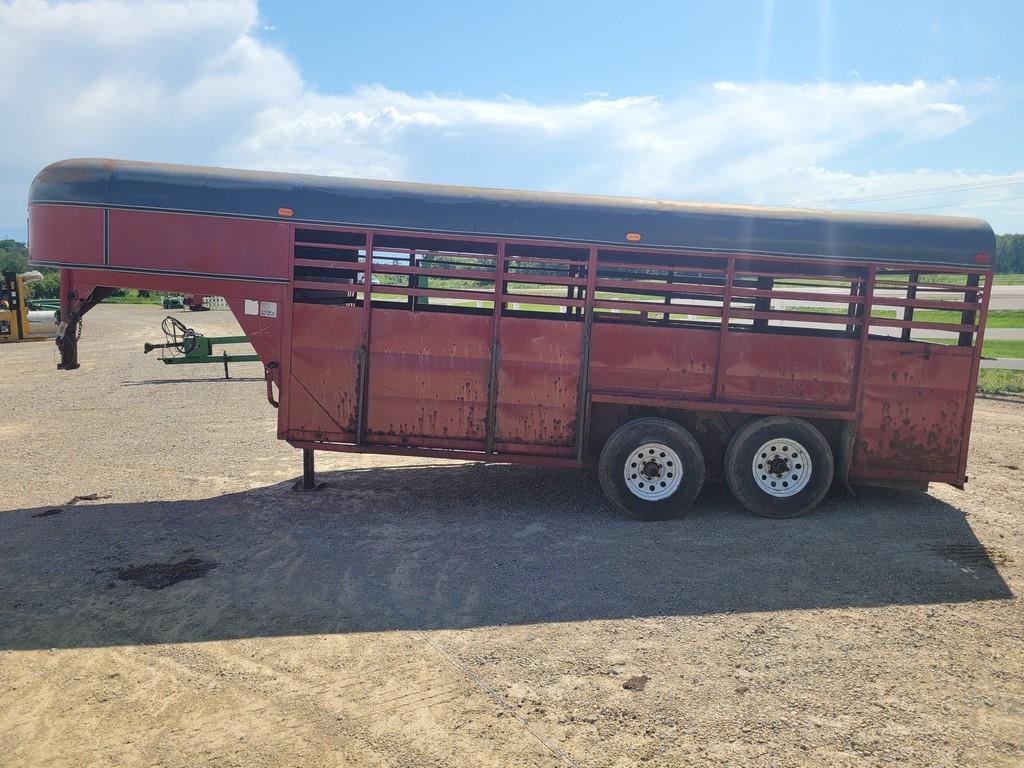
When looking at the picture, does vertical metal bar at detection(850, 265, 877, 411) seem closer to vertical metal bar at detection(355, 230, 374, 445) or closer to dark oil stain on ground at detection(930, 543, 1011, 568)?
dark oil stain on ground at detection(930, 543, 1011, 568)

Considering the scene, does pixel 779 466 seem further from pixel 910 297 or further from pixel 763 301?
pixel 910 297

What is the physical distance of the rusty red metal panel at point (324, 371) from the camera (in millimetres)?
7254

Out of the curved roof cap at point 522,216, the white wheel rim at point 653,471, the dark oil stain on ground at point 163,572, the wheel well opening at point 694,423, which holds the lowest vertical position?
the dark oil stain on ground at point 163,572

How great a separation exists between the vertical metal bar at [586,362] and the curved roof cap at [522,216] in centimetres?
29

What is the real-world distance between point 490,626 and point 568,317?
11.6 feet

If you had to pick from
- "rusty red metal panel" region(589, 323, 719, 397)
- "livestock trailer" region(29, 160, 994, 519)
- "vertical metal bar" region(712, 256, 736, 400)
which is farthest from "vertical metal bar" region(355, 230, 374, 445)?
"vertical metal bar" region(712, 256, 736, 400)

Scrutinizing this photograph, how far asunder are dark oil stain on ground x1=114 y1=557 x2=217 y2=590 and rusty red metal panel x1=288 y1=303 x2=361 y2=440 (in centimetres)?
184

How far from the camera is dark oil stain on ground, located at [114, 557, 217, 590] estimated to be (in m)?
5.57

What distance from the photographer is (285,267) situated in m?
7.14

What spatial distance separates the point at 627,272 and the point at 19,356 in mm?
19846

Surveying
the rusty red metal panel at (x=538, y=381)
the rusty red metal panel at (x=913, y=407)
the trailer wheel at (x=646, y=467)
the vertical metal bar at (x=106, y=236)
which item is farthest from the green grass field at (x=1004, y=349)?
the vertical metal bar at (x=106, y=236)

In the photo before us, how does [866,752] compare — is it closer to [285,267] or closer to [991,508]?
[991,508]

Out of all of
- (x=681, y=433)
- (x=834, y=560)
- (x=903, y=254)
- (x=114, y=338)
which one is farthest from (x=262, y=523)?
(x=114, y=338)

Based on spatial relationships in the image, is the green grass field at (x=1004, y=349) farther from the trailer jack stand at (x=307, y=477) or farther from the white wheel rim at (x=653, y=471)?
the trailer jack stand at (x=307, y=477)
